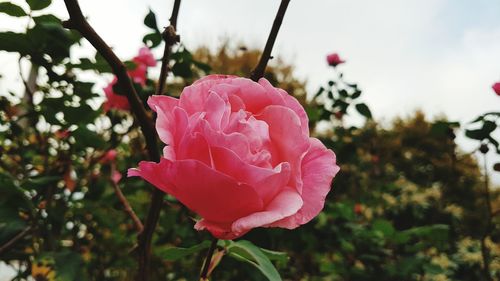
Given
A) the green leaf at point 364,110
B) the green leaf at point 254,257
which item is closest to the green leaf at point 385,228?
the green leaf at point 364,110

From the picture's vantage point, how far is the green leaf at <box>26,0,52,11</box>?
0.96 m

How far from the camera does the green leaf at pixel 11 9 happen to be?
95 centimetres

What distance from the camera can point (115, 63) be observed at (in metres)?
0.58

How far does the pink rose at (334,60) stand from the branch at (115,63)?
168cm

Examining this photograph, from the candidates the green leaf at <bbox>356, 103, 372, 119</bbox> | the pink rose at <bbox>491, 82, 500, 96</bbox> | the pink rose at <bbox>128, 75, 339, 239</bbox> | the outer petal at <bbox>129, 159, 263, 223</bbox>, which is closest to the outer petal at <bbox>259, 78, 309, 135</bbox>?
the pink rose at <bbox>128, 75, 339, 239</bbox>

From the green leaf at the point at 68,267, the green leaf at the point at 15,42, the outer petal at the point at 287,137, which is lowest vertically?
the green leaf at the point at 68,267

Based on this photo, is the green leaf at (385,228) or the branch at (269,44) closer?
the branch at (269,44)

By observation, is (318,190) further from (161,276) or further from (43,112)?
(161,276)

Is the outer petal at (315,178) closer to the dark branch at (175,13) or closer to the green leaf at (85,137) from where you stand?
the dark branch at (175,13)

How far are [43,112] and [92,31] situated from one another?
73 cm

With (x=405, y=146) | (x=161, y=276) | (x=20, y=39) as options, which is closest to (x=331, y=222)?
(x=161, y=276)

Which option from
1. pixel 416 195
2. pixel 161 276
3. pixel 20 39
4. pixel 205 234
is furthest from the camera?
pixel 416 195

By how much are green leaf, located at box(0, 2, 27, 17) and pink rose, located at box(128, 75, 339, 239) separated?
702mm

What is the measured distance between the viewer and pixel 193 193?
41 cm
